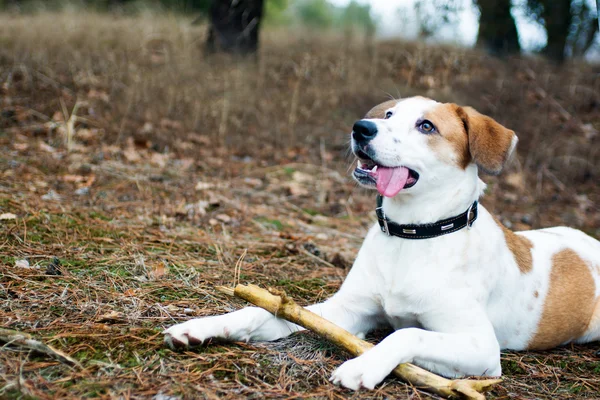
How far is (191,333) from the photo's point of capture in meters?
2.91

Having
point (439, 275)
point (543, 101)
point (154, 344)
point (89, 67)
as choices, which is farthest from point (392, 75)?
point (154, 344)

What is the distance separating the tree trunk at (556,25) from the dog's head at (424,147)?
11.1 metres

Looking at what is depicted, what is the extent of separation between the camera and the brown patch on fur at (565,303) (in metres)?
3.77

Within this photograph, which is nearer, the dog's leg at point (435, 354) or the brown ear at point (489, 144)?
the dog's leg at point (435, 354)

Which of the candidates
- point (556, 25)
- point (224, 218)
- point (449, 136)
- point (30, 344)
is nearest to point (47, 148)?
point (224, 218)

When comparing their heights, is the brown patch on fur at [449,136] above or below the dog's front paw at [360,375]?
above

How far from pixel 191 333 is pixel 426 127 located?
1.86 meters

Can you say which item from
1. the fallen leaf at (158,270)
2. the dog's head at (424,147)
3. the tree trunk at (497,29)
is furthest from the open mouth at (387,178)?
the tree trunk at (497,29)

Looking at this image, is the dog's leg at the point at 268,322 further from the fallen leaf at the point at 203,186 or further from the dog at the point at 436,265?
the fallen leaf at the point at 203,186

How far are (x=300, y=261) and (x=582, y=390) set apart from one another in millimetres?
2366

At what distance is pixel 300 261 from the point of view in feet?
16.0

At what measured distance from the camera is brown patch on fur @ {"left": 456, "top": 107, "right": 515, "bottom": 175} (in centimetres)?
338

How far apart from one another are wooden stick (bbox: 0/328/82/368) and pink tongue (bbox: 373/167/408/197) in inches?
73.5

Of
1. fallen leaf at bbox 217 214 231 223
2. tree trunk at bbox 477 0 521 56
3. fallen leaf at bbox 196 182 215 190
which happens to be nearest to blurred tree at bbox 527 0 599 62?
tree trunk at bbox 477 0 521 56
